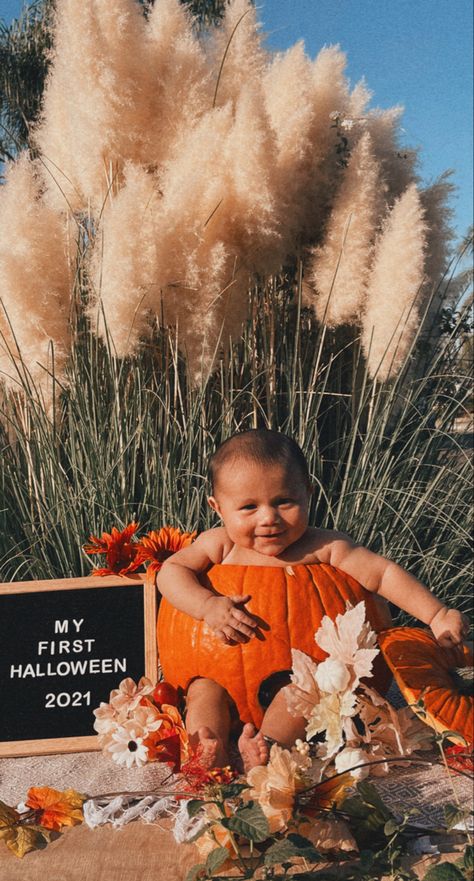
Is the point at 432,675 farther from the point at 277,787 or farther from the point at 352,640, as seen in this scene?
the point at 277,787

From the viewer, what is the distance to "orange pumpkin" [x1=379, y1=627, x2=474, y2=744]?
1321mm

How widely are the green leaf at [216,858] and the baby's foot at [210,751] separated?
0.33 meters

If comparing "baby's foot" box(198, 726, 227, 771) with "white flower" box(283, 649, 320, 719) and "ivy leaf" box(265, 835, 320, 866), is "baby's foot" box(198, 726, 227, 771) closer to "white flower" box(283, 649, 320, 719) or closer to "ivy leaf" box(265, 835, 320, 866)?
"white flower" box(283, 649, 320, 719)

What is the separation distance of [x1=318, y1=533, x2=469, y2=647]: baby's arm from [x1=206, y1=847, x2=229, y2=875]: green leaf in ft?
2.09

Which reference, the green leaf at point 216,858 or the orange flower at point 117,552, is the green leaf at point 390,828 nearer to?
the green leaf at point 216,858

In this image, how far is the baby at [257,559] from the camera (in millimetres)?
1455

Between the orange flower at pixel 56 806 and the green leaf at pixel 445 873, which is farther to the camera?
the orange flower at pixel 56 806

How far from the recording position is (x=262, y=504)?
1541 mm

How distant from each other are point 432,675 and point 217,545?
20.6 inches

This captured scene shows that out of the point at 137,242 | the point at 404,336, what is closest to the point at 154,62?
the point at 137,242

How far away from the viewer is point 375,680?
160 centimetres

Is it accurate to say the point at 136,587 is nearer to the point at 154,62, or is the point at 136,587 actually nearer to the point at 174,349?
the point at 174,349

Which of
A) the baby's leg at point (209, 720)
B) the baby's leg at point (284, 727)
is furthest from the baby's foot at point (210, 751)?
the baby's leg at point (284, 727)

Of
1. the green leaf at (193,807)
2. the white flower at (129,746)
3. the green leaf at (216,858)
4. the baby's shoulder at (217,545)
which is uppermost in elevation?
the baby's shoulder at (217,545)
